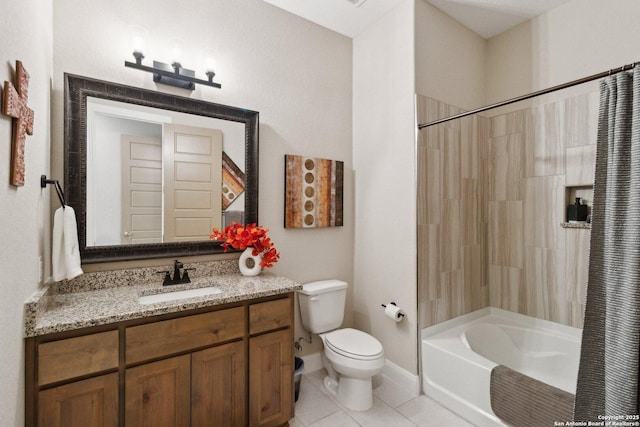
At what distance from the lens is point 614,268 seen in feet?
3.66

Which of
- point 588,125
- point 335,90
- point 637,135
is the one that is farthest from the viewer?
point 335,90

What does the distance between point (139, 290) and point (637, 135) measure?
235 centimetres

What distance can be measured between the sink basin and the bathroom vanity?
24 mm

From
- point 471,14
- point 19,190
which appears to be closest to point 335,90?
point 471,14

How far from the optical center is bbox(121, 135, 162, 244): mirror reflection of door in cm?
181

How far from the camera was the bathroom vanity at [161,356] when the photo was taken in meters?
1.24

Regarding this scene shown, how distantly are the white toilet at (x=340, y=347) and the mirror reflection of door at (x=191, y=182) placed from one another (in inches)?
35.6

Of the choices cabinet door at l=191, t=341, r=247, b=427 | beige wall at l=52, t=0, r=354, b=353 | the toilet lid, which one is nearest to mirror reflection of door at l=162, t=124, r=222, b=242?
beige wall at l=52, t=0, r=354, b=353

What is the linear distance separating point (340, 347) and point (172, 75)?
206 centimetres

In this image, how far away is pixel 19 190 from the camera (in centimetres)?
113

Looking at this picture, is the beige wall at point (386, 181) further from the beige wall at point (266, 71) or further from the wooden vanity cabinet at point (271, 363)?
the wooden vanity cabinet at point (271, 363)

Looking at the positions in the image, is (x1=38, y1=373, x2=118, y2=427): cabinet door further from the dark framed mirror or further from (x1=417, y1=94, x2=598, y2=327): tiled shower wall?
(x1=417, y1=94, x2=598, y2=327): tiled shower wall

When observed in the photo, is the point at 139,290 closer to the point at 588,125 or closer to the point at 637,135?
the point at 637,135

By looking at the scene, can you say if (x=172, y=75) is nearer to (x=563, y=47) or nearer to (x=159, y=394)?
(x=159, y=394)
